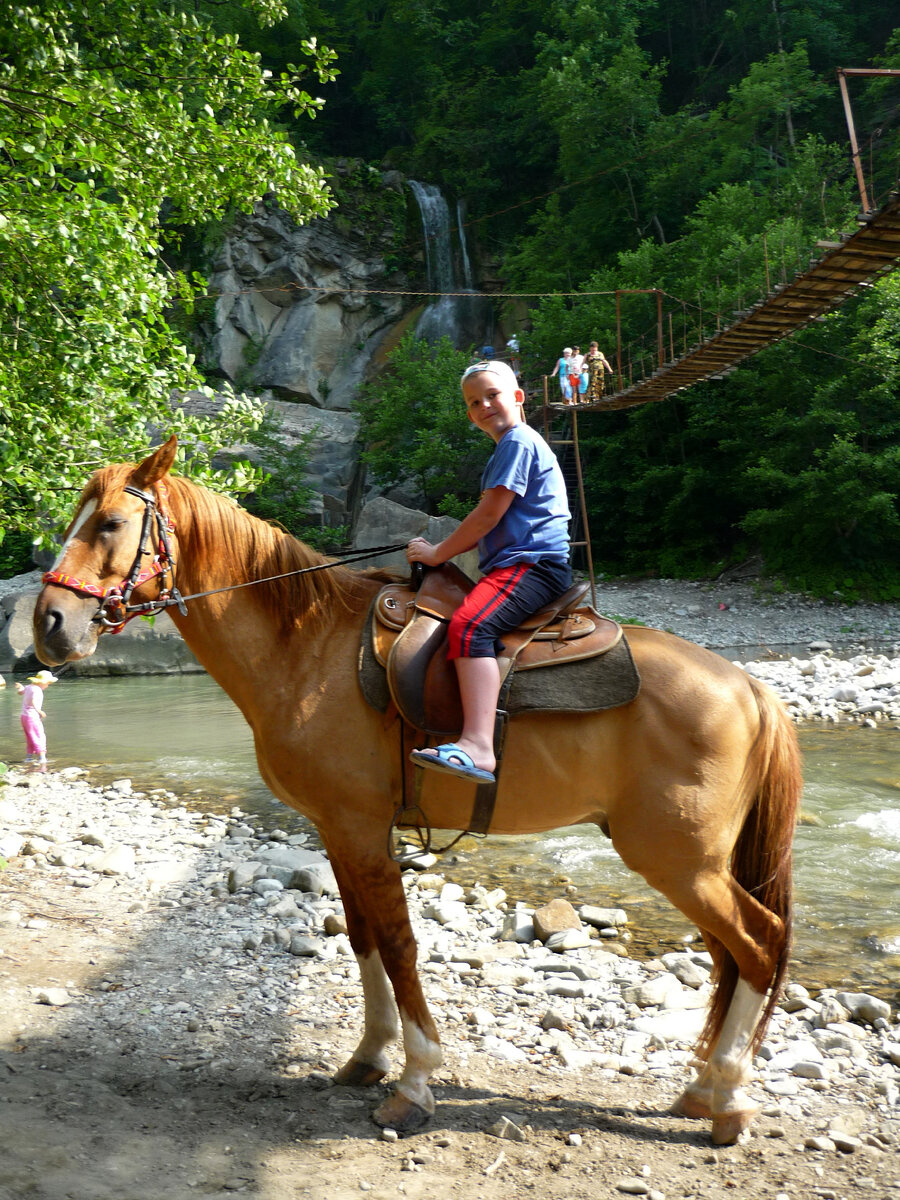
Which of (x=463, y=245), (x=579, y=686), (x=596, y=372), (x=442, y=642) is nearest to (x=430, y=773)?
(x=442, y=642)

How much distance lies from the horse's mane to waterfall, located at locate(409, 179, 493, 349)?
102 ft

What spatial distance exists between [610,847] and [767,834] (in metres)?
4.08

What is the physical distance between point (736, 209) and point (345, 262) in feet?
53.8

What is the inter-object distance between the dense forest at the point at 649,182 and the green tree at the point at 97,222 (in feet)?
0.26

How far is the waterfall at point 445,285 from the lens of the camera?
1335 inches

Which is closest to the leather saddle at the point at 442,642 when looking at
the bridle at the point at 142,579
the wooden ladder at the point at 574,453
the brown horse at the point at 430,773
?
the brown horse at the point at 430,773

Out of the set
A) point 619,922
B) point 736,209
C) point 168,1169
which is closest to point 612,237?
point 736,209

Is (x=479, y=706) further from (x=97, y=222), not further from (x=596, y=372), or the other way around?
(x=596, y=372)

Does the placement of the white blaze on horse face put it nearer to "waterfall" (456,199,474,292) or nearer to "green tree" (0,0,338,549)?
"green tree" (0,0,338,549)

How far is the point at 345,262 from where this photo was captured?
35.4m

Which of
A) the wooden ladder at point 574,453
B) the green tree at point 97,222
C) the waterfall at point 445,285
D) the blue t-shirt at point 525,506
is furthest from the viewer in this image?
the waterfall at point 445,285

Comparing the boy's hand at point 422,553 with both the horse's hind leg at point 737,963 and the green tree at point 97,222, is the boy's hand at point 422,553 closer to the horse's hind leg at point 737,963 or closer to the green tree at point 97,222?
the horse's hind leg at point 737,963

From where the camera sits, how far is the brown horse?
125 inches

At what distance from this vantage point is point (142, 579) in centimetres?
317
